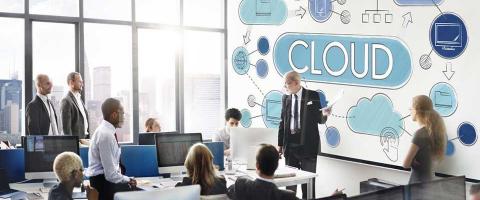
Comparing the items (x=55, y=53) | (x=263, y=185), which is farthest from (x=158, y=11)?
(x=263, y=185)

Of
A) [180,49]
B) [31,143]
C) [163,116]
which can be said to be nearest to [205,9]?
[180,49]

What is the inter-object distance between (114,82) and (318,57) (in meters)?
3.30

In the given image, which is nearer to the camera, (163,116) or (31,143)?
(31,143)

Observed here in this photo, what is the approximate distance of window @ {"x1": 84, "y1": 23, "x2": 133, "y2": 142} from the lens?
9242 mm

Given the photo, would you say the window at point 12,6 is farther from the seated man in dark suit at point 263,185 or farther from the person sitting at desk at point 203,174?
the seated man in dark suit at point 263,185

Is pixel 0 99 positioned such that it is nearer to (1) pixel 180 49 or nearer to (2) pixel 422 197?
(1) pixel 180 49

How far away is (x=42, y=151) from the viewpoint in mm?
5898

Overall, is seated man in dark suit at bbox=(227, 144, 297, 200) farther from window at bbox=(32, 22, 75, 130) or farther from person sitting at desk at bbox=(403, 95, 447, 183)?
window at bbox=(32, 22, 75, 130)

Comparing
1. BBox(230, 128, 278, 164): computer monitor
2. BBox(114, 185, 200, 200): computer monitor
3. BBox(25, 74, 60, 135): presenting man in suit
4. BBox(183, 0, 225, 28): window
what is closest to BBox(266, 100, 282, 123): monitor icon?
BBox(183, 0, 225, 28): window

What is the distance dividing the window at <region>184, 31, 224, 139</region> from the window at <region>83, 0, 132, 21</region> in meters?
1.13

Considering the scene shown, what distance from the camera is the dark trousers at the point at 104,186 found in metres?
5.49

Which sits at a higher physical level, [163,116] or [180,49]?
[180,49]

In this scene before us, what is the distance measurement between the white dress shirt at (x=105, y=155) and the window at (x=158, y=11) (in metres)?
4.47

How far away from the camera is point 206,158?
514 centimetres
